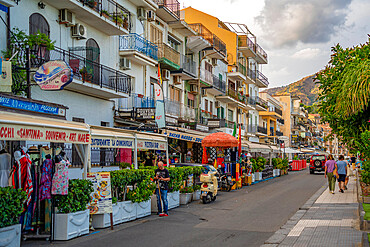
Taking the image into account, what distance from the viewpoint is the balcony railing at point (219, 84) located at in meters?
41.4

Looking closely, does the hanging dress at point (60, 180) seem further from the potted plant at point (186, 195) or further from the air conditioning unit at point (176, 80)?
the air conditioning unit at point (176, 80)

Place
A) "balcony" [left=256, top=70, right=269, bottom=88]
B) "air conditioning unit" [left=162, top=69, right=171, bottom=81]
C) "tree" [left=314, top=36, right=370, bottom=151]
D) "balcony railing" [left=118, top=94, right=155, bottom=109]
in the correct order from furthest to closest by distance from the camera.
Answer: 1. "balcony" [left=256, top=70, right=269, bottom=88]
2. "air conditioning unit" [left=162, top=69, right=171, bottom=81]
3. "balcony railing" [left=118, top=94, right=155, bottom=109]
4. "tree" [left=314, top=36, right=370, bottom=151]

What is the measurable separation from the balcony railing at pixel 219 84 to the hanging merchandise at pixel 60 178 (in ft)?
103

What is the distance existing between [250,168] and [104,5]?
14408 mm

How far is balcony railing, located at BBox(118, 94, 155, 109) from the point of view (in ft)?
80.7

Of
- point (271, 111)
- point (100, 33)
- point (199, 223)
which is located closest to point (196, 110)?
point (100, 33)

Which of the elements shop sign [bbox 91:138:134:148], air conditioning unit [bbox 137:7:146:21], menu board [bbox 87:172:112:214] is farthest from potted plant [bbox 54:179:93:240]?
air conditioning unit [bbox 137:7:146:21]

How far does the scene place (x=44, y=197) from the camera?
404 inches

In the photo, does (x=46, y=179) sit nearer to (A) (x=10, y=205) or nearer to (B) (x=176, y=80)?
(A) (x=10, y=205)

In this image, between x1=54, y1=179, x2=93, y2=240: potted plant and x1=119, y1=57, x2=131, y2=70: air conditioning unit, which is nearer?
x1=54, y1=179, x2=93, y2=240: potted plant

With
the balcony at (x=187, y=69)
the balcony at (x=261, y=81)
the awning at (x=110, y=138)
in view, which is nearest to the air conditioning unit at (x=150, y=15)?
the balcony at (x=187, y=69)

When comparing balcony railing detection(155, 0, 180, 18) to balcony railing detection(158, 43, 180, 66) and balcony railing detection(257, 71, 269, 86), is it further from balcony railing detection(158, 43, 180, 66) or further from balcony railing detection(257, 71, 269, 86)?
balcony railing detection(257, 71, 269, 86)

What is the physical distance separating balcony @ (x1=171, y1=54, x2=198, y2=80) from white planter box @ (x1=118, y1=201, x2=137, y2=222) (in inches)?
762

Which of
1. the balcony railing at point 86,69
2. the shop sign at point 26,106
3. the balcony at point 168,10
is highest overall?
the balcony at point 168,10
